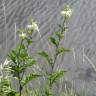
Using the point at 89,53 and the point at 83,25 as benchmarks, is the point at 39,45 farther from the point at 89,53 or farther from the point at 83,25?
the point at 83,25

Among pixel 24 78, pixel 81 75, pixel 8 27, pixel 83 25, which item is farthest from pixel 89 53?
pixel 24 78

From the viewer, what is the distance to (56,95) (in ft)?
14.0

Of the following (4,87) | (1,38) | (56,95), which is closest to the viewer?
(4,87)

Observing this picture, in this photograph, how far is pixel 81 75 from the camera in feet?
20.0

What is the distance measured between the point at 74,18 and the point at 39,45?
214cm

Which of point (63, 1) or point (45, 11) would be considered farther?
point (63, 1)

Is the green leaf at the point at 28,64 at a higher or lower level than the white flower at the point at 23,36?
lower

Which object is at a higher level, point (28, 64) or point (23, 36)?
point (23, 36)

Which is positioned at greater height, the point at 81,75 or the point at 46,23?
the point at 46,23

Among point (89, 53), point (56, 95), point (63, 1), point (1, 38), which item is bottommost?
point (56, 95)

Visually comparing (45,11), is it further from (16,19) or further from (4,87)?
(4,87)

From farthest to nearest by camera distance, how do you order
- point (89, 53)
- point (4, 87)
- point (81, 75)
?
point (89, 53)
point (81, 75)
point (4, 87)

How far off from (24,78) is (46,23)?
6.83 metres

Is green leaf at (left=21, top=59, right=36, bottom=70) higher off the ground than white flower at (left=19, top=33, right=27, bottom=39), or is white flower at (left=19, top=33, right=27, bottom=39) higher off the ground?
white flower at (left=19, top=33, right=27, bottom=39)
